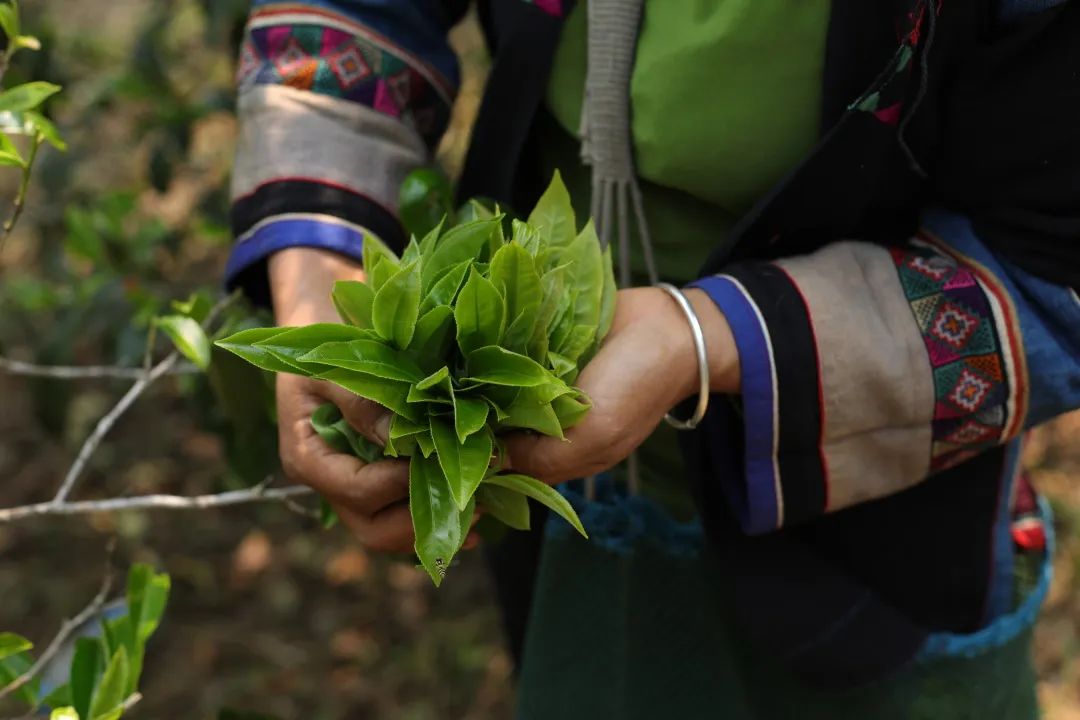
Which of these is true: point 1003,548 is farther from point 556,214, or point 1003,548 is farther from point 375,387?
point 375,387

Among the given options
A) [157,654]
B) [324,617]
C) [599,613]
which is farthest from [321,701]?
[599,613]

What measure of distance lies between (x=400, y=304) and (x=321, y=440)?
23 centimetres

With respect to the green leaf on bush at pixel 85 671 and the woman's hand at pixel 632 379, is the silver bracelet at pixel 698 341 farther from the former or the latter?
the green leaf on bush at pixel 85 671

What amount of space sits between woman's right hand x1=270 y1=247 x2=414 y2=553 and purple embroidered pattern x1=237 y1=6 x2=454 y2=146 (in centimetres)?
17

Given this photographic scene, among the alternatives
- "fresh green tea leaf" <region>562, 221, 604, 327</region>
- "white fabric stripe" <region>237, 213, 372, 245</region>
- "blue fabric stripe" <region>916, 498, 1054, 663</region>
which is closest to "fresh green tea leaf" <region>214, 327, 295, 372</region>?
"fresh green tea leaf" <region>562, 221, 604, 327</region>

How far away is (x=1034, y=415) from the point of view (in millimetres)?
885

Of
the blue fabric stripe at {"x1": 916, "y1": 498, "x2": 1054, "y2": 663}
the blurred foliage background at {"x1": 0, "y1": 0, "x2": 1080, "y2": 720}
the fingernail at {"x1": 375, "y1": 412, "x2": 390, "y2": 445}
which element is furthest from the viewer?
the blurred foliage background at {"x1": 0, "y1": 0, "x2": 1080, "y2": 720}

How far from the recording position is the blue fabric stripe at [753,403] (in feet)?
2.76

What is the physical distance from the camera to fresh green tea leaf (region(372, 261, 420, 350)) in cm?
68

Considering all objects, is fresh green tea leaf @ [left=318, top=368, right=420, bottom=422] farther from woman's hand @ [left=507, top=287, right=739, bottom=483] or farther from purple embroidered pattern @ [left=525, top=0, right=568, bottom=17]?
purple embroidered pattern @ [left=525, top=0, right=568, bottom=17]

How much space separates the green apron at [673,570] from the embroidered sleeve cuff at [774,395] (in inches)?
4.5

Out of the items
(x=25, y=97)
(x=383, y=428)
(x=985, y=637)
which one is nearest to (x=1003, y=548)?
(x=985, y=637)

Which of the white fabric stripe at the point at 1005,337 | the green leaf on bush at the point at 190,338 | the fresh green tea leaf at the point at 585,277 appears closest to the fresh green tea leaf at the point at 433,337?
the fresh green tea leaf at the point at 585,277

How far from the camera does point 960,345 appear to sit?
2.80 ft
